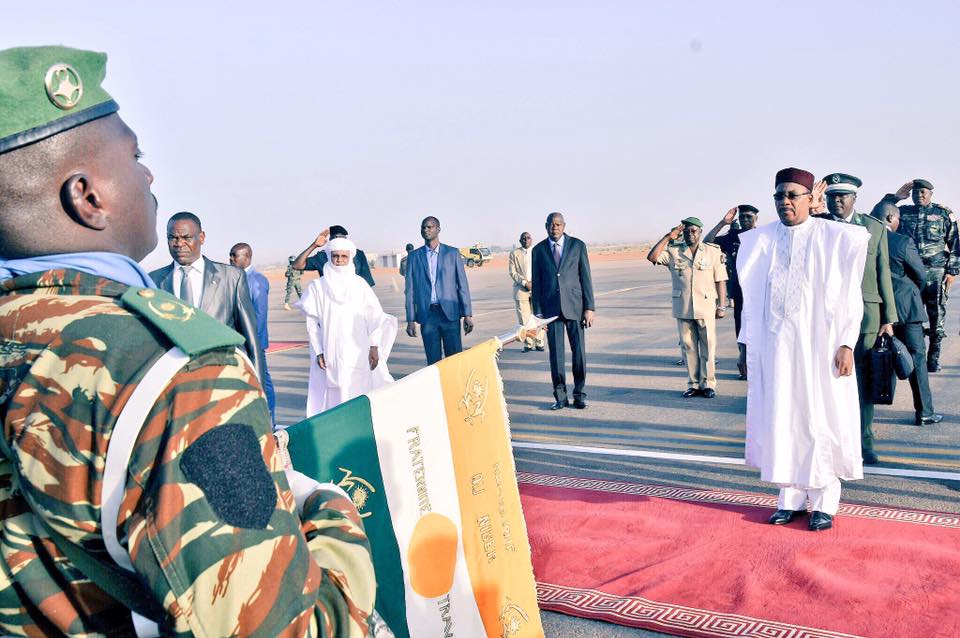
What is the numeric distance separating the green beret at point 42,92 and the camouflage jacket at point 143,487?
0.21m

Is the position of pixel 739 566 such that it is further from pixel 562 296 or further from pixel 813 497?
pixel 562 296

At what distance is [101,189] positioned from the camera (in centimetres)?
127

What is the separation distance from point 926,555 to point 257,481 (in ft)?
14.3

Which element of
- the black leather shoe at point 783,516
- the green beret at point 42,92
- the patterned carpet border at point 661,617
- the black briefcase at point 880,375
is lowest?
the black leather shoe at point 783,516

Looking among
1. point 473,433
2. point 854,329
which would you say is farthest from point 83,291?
point 854,329

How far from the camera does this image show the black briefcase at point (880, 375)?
613 cm

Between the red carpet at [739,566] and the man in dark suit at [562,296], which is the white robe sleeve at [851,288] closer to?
the red carpet at [739,566]

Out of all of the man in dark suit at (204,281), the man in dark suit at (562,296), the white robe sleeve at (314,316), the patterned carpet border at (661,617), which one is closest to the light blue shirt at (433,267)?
the man in dark suit at (562,296)

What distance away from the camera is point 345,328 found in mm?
7934

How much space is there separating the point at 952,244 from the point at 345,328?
814cm

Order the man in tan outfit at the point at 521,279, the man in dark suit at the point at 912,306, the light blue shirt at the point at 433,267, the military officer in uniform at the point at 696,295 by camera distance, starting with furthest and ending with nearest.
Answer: the man in tan outfit at the point at 521,279
the light blue shirt at the point at 433,267
the military officer in uniform at the point at 696,295
the man in dark suit at the point at 912,306

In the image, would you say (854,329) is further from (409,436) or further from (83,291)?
(83,291)

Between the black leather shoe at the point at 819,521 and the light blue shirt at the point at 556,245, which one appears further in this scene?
the light blue shirt at the point at 556,245

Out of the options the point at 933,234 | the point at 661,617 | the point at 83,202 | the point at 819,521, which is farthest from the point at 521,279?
the point at 83,202
